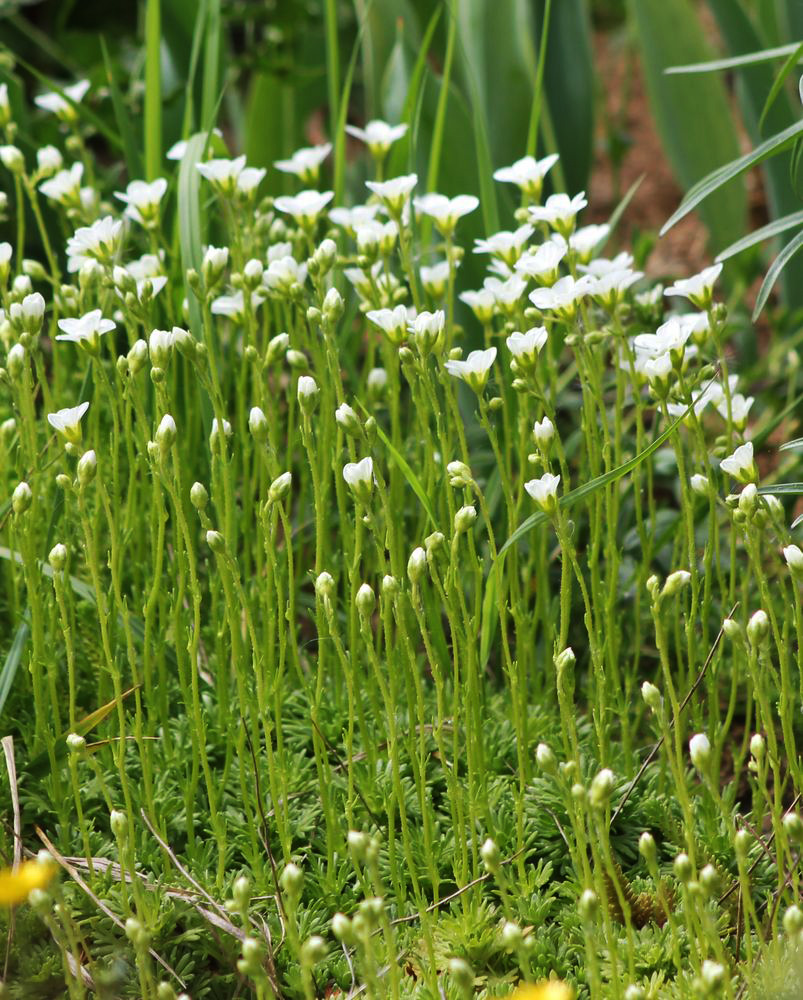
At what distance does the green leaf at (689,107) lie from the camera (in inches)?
103

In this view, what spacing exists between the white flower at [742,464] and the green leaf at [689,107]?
4.82 feet

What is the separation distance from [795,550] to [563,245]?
1.71 feet

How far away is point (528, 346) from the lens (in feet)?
4.39

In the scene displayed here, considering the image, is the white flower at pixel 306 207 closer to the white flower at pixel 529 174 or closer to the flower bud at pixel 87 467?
the white flower at pixel 529 174

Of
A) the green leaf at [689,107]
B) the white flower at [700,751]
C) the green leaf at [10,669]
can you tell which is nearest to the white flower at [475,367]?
the white flower at [700,751]

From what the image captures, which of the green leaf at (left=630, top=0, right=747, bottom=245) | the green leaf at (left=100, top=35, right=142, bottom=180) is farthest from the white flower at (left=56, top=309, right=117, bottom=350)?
the green leaf at (left=630, top=0, right=747, bottom=245)

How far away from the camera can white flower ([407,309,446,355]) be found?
132cm

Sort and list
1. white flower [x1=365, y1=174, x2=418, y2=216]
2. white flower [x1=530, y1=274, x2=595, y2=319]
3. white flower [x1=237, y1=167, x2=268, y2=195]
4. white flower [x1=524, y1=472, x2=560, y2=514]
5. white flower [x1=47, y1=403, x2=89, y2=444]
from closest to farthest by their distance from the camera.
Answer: white flower [x1=524, y1=472, x2=560, y2=514], white flower [x1=47, y1=403, x2=89, y2=444], white flower [x1=530, y1=274, x2=595, y2=319], white flower [x1=365, y1=174, x2=418, y2=216], white flower [x1=237, y1=167, x2=268, y2=195]

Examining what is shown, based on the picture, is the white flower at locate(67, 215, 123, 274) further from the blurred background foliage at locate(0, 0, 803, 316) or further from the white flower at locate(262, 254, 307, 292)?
the blurred background foliage at locate(0, 0, 803, 316)

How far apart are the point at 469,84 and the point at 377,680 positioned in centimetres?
120

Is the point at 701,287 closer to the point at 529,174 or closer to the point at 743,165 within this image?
the point at 743,165

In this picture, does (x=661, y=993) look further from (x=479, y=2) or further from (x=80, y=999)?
(x=479, y=2)

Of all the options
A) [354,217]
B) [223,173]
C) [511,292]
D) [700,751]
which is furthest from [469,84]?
[700,751]

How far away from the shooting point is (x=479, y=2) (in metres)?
2.37
